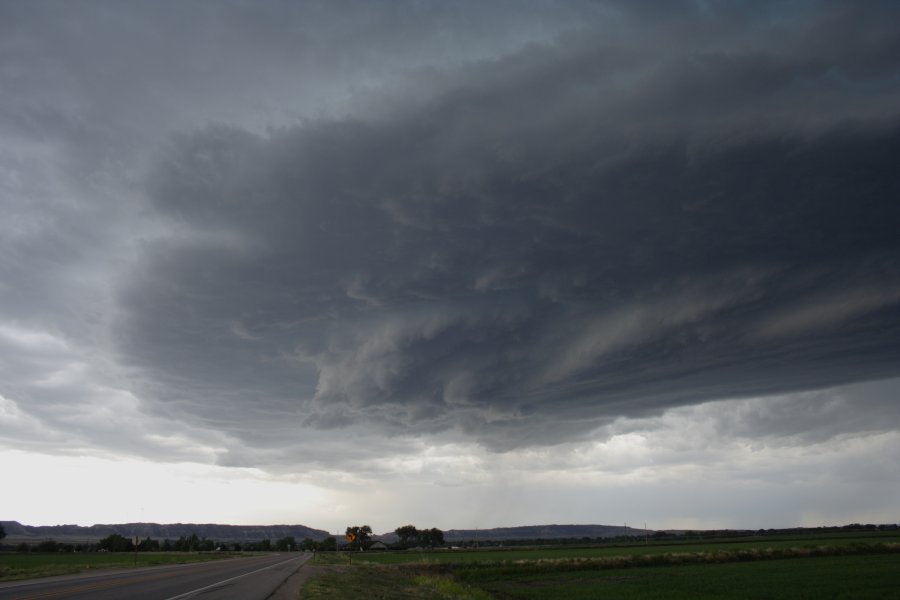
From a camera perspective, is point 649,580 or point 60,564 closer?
point 649,580

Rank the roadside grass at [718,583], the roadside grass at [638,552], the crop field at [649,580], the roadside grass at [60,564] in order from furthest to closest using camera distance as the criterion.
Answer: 1. the roadside grass at [638,552]
2. the roadside grass at [60,564]
3. the roadside grass at [718,583]
4. the crop field at [649,580]

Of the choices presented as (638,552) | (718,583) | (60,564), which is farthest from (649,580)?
(60,564)

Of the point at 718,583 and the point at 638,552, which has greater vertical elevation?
the point at 718,583

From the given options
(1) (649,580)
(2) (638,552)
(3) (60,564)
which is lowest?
(2) (638,552)

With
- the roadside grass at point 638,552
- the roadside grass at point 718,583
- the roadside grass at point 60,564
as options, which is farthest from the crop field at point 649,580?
the roadside grass at point 60,564

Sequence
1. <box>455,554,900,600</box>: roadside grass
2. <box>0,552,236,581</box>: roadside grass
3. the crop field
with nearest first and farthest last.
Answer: the crop field
<box>455,554,900,600</box>: roadside grass
<box>0,552,236,581</box>: roadside grass

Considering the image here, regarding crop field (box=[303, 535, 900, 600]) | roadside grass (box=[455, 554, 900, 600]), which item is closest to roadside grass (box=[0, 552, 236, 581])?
crop field (box=[303, 535, 900, 600])

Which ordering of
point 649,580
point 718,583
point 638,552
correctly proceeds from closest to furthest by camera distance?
point 718,583
point 649,580
point 638,552

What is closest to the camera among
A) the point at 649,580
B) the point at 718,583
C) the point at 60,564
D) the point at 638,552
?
the point at 718,583

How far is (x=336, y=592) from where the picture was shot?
32.9m

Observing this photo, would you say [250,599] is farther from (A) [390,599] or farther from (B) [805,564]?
(B) [805,564]

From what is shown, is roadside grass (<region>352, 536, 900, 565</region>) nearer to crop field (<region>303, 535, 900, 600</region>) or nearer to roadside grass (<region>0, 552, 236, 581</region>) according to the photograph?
crop field (<region>303, 535, 900, 600</region>)

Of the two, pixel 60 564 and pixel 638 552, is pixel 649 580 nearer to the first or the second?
pixel 638 552

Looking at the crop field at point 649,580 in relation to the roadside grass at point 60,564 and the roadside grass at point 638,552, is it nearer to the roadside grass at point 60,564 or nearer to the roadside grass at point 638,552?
the roadside grass at point 638,552
